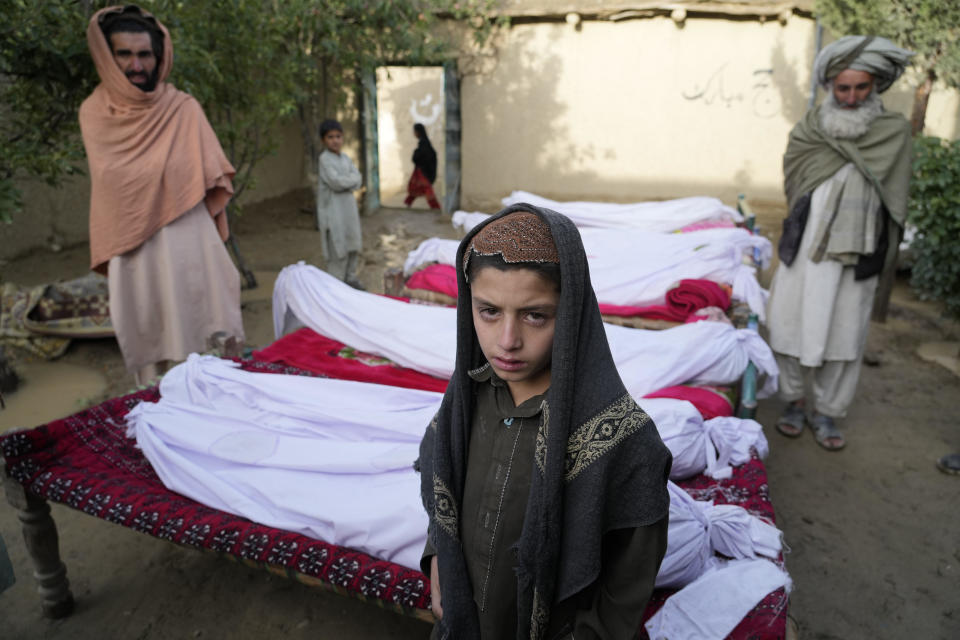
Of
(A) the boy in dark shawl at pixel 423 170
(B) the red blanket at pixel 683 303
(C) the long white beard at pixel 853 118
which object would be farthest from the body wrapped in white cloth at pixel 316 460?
(A) the boy in dark shawl at pixel 423 170

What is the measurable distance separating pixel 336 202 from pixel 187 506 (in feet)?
15.1

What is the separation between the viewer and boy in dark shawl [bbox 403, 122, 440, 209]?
1062 centimetres

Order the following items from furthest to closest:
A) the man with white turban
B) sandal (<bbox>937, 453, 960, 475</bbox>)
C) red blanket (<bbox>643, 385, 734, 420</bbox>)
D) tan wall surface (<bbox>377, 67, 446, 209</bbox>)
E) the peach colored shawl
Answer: tan wall surface (<bbox>377, 67, 446, 209</bbox>)
sandal (<bbox>937, 453, 960, 475</bbox>)
the peach colored shawl
the man with white turban
red blanket (<bbox>643, 385, 734, 420</bbox>)

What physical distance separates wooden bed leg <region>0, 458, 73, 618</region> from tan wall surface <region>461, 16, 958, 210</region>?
851 cm

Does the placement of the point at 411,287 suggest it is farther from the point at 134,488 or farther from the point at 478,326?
the point at 478,326

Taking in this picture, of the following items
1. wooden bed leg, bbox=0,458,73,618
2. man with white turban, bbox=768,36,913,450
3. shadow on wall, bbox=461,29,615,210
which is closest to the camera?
wooden bed leg, bbox=0,458,73,618

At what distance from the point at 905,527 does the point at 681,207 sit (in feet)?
13.2

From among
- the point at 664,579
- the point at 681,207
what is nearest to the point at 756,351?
the point at 664,579

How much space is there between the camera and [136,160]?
362cm

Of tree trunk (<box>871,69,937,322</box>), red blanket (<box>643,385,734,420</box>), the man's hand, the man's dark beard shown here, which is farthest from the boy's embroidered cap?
tree trunk (<box>871,69,937,322</box>)

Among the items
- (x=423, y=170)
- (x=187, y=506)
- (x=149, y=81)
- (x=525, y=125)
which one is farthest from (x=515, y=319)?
(x=423, y=170)

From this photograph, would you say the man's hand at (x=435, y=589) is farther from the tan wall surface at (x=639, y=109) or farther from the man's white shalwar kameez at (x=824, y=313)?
the tan wall surface at (x=639, y=109)

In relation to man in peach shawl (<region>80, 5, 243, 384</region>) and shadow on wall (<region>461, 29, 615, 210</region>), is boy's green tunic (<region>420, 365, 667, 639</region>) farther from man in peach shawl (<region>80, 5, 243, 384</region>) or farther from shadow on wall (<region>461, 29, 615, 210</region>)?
shadow on wall (<region>461, 29, 615, 210</region>)

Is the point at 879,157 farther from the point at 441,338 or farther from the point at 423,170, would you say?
the point at 423,170
